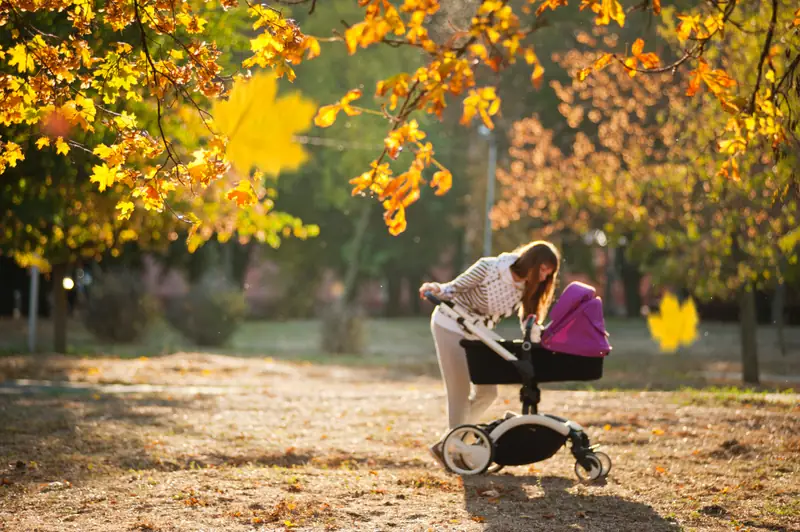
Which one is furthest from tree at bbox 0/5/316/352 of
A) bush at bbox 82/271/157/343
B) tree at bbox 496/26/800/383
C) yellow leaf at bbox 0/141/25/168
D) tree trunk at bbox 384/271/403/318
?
tree trunk at bbox 384/271/403/318

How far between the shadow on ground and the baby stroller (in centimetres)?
21

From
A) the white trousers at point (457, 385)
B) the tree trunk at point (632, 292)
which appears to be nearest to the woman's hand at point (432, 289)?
the white trousers at point (457, 385)

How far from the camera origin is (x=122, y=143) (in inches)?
233

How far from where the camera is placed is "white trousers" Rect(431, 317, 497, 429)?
25.8 ft

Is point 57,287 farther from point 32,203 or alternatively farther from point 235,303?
point 32,203

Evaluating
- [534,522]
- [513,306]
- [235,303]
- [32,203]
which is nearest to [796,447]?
[513,306]

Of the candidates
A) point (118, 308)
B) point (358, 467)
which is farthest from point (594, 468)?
point (118, 308)

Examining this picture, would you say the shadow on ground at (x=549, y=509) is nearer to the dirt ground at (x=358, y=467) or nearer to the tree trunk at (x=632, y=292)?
the dirt ground at (x=358, y=467)

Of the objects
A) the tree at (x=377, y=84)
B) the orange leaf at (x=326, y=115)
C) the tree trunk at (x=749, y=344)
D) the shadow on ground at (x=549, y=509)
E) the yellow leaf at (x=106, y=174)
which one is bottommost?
the shadow on ground at (x=549, y=509)

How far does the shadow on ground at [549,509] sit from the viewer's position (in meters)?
6.11

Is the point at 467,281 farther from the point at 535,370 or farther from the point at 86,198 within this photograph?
the point at 86,198

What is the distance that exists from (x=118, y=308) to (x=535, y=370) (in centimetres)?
2288

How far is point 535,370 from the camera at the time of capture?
24.1 feet

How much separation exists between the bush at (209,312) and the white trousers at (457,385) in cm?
2115
